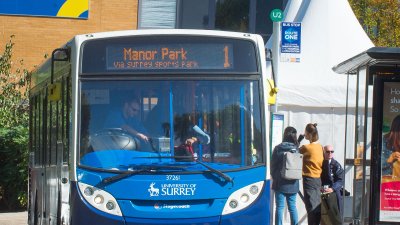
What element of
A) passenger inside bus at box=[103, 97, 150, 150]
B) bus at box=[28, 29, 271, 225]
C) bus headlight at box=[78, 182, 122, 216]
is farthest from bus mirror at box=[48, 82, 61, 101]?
bus headlight at box=[78, 182, 122, 216]

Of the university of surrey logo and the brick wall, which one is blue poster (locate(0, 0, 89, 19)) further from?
the university of surrey logo

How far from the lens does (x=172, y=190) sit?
799 cm

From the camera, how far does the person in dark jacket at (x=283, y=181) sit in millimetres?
11938

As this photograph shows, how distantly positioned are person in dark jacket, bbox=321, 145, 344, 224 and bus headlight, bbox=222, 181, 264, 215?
→ 4164 mm

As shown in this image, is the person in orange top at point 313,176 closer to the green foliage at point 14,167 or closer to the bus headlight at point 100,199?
the bus headlight at point 100,199

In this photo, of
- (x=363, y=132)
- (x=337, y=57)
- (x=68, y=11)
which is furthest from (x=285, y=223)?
(x=68, y=11)

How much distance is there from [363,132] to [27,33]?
49.9 feet

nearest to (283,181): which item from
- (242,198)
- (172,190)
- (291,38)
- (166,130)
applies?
(291,38)

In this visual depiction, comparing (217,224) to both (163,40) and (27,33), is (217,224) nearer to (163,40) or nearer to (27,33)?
(163,40)

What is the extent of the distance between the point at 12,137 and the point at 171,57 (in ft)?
36.4

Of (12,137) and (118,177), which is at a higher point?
(118,177)

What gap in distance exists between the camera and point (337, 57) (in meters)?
14.4

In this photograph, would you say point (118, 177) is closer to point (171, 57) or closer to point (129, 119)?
point (129, 119)

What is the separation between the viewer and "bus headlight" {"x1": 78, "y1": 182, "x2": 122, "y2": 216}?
26.1 ft
